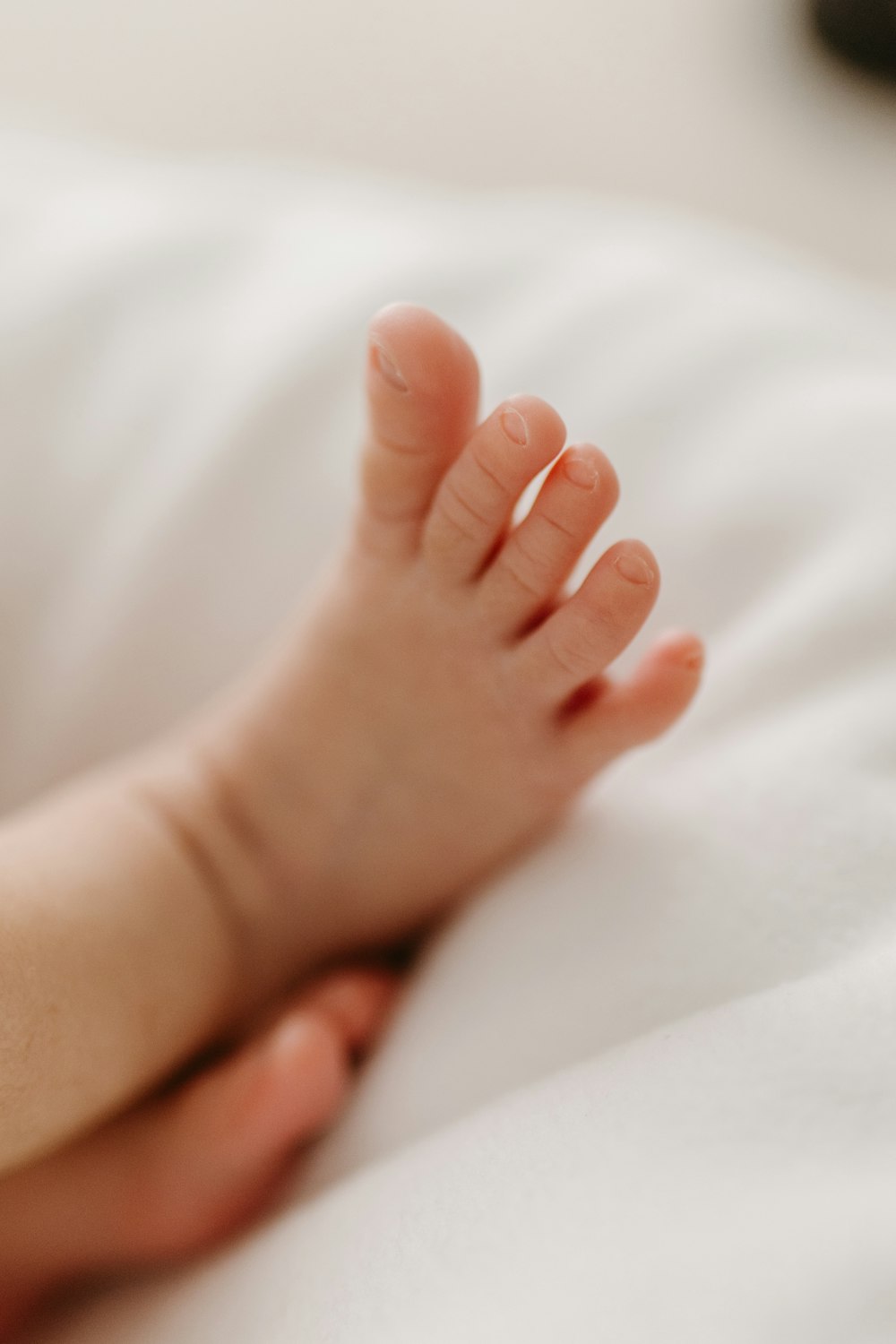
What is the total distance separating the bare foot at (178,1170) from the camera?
0.54 metres

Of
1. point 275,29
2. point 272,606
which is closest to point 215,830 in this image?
point 272,606

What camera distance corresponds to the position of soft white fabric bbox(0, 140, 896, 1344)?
414 mm

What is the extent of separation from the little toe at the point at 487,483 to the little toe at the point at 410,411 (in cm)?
1

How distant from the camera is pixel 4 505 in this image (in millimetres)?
646

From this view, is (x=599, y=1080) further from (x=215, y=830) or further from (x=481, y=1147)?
(x=215, y=830)

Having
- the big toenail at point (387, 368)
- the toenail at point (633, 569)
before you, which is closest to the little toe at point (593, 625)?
the toenail at point (633, 569)

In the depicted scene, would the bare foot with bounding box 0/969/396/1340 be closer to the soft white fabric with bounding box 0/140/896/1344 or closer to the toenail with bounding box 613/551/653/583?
the soft white fabric with bounding box 0/140/896/1344

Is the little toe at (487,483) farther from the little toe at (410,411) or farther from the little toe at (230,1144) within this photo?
the little toe at (230,1144)

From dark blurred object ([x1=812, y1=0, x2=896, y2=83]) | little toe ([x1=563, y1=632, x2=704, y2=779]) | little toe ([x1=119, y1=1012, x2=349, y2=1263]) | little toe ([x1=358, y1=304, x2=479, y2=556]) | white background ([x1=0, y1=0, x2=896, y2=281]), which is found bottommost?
little toe ([x1=119, y1=1012, x2=349, y2=1263])

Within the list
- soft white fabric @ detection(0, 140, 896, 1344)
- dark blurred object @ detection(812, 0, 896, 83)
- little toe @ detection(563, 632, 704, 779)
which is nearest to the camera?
soft white fabric @ detection(0, 140, 896, 1344)

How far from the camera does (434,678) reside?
0.58 meters

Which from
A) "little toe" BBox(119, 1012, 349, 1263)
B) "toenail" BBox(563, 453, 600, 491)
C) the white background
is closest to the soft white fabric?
"little toe" BBox(119, 1012, 349, 1263)

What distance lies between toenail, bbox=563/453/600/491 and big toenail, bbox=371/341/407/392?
7 cm

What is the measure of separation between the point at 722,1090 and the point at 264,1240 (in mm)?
187
